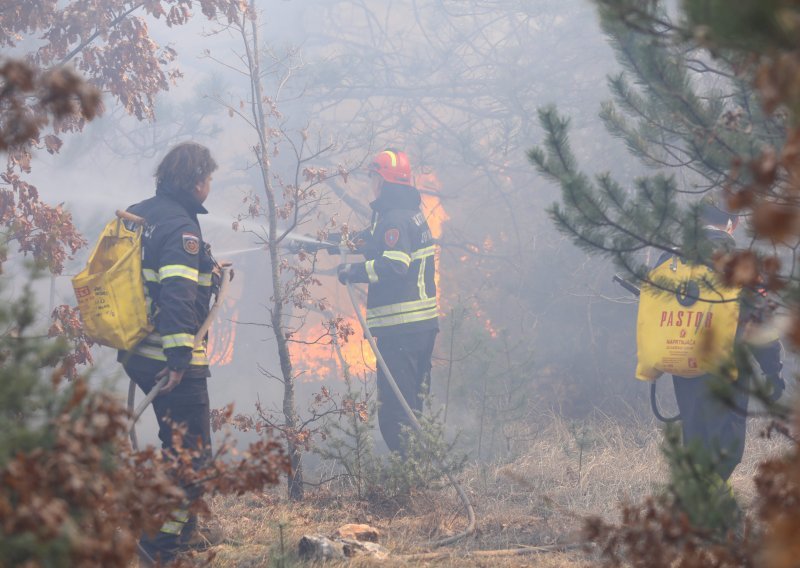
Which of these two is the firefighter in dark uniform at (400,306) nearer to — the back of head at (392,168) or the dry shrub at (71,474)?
the back of head at (392,168)

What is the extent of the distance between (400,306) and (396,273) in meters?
0.38

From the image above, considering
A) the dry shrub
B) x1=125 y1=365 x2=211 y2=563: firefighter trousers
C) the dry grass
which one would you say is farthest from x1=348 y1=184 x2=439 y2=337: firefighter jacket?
the dry shrub

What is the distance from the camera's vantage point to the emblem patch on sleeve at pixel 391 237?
7121 millimetres

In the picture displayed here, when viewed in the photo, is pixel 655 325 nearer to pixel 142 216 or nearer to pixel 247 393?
pixel 142 216

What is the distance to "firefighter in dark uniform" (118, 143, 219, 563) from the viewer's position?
14.0 feet

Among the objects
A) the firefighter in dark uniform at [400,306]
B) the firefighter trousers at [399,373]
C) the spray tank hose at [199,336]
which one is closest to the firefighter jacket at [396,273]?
the firefighter in dark uniform at [400,306]

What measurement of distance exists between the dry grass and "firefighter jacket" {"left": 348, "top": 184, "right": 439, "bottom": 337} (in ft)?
4.85

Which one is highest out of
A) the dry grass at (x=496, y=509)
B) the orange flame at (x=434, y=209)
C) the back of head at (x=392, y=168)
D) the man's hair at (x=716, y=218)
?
the orange flame at (x=434, y=209)

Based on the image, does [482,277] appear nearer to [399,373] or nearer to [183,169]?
[399,373]

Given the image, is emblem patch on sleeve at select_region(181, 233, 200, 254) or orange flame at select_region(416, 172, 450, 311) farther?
orange flame at select_region(416, 172, 450, 311)

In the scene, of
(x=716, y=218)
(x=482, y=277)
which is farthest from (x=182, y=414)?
(x=482, y=277)

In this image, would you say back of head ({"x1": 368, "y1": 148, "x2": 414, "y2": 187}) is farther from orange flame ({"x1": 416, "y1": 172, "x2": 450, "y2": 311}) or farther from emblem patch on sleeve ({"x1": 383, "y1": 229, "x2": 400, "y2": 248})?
orange flame ({"x1": 416, "y1": 172, "x2": 450, "y2": 311})

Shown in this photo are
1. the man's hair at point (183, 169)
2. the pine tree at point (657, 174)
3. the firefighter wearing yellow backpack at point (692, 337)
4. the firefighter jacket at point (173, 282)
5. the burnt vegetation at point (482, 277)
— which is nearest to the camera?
the burnt vegetation at point (482, 277)

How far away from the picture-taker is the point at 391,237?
7133mm
